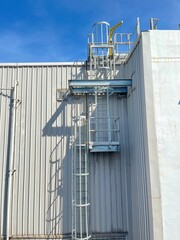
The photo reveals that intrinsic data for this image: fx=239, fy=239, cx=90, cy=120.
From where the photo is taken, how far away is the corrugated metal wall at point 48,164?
7.49 m

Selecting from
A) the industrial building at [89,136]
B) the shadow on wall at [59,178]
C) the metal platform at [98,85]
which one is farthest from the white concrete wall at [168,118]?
the shadow on wall at [59,178]

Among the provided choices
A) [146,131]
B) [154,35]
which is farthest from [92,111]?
[154,35]

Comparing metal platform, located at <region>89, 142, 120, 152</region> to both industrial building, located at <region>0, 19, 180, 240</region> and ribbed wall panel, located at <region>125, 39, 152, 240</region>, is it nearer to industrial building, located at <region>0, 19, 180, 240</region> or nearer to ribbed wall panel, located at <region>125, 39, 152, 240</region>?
industrial building, located at <region>0, 19, 180, 240</region>

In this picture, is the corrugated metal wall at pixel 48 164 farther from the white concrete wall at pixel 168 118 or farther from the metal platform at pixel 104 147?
the white concrete wall at pixel 168 118

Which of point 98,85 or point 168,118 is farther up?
point 98,85

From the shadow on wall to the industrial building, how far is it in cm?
3

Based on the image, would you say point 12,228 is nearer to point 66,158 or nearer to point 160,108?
point 66,158

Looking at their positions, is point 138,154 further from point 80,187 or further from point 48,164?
point 48,164

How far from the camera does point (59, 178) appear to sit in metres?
7.72

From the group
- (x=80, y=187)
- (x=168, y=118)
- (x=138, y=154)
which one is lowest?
(x=80, y=187)

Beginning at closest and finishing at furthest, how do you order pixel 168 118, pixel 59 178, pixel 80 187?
pixel 168 118
pixel 80 187
pixel 59 178

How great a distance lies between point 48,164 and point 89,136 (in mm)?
1653

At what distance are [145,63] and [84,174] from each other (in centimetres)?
364

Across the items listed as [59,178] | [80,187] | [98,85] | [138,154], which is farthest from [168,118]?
[59,178]
